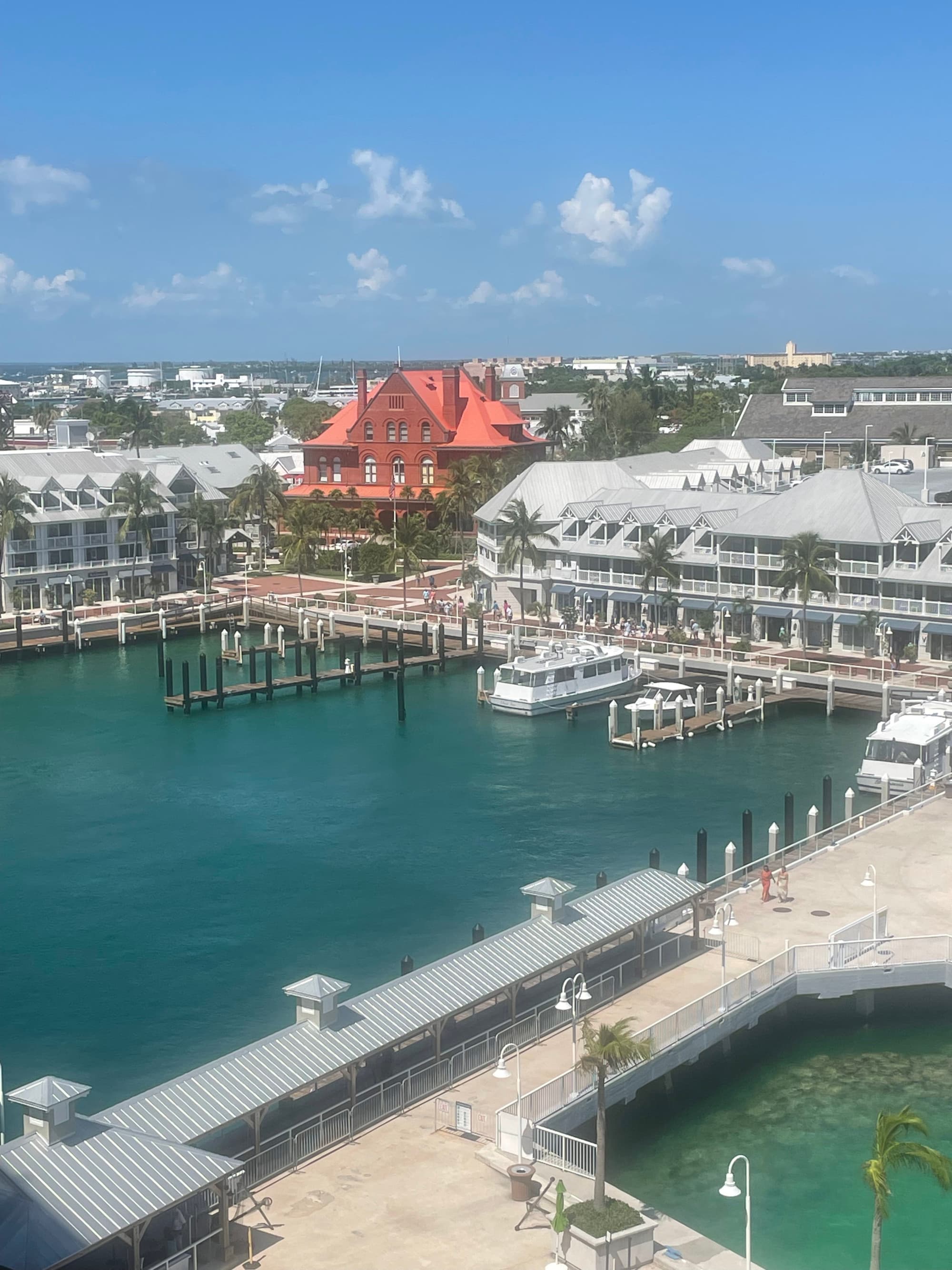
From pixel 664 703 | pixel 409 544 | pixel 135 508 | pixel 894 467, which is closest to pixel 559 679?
pixel 664 703

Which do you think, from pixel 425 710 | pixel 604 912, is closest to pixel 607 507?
pixel 425 710

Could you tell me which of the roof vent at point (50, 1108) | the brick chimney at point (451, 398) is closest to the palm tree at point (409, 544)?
the brick chimney at point (451, 398)

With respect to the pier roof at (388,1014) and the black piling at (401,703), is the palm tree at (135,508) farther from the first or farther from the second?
the pier roof at (388,1014)

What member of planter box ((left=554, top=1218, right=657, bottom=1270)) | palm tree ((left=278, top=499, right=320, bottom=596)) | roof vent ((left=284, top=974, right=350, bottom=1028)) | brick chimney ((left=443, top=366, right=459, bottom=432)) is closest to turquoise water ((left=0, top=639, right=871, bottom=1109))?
roof vent ((left=284, top=974, right=350, bottom=1028))

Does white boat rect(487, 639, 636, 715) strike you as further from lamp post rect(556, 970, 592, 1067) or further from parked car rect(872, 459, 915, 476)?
parked car rect(872, 459, 915, 476)

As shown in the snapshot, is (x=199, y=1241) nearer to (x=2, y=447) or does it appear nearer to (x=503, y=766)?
(x=503, y=766)

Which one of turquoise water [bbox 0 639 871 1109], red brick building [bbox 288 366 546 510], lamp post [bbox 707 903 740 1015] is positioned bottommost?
turquoise water [bbox 0 639 871 1109]
